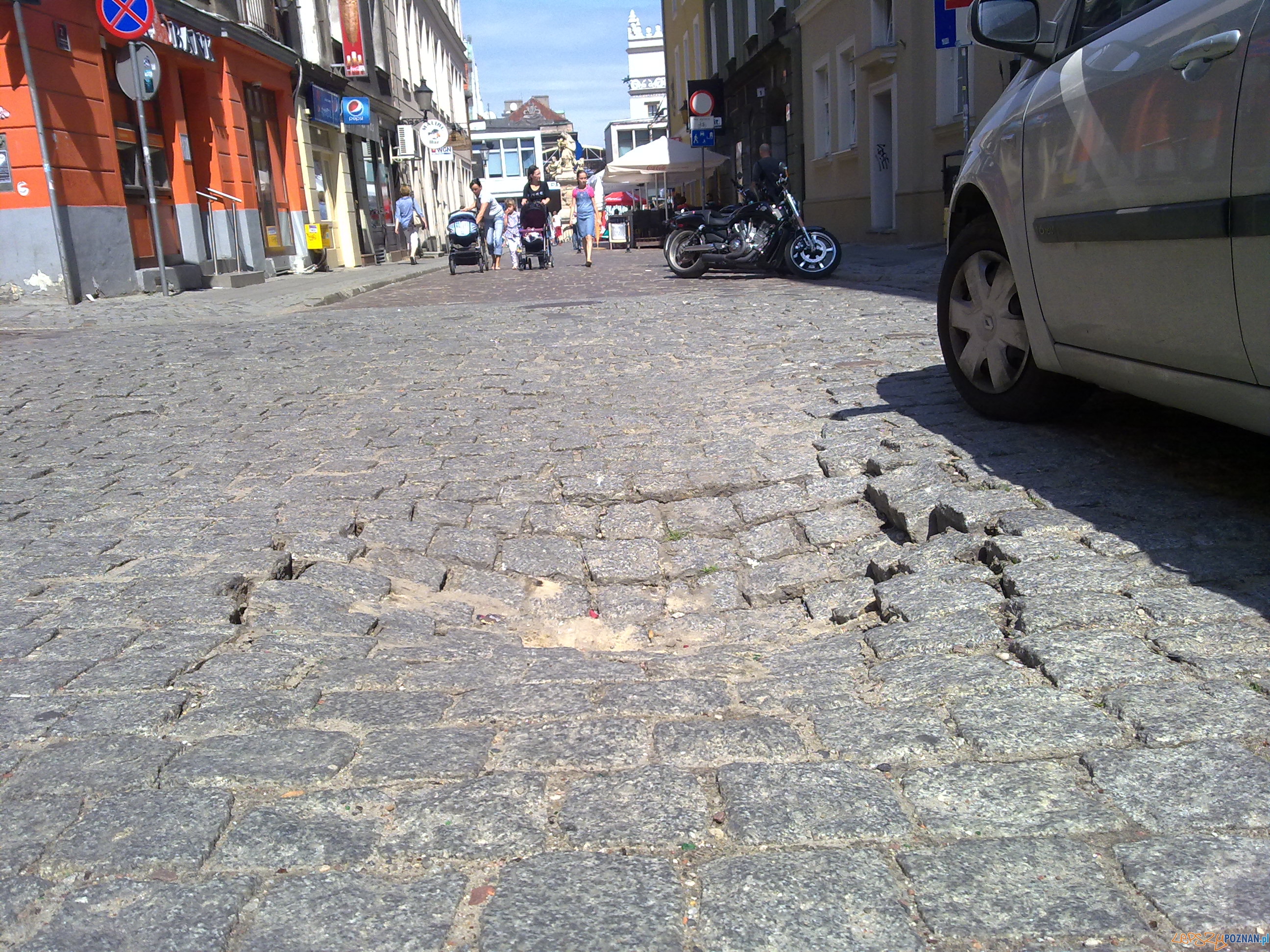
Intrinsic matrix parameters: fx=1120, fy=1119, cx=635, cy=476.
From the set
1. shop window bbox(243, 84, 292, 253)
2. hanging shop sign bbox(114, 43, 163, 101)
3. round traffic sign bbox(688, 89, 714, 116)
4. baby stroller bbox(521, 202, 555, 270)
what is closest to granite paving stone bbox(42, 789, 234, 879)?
hanging shop sign bbox(114, 43, 163, 101)

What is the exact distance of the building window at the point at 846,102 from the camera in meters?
22.2

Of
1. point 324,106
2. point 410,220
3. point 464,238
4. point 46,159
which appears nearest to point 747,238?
point 46,159

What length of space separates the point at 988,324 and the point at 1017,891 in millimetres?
3215

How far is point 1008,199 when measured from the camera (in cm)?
413

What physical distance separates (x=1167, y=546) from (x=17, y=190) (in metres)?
13.9

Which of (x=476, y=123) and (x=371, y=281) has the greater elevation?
(x=476, y=123)

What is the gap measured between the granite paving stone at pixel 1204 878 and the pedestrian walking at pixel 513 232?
22437mm

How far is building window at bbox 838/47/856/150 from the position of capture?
72.7 feet

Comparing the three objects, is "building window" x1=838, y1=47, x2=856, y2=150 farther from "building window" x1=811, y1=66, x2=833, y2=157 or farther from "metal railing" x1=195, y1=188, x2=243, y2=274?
"metal railing" x1=195, y1=188, x2=243, y2=274

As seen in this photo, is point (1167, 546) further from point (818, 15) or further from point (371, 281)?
point (818, 15)

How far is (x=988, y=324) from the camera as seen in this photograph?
4.56m

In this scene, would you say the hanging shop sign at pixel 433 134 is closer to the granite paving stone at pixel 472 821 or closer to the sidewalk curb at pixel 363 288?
the sidewalk curb at pixel 363 288

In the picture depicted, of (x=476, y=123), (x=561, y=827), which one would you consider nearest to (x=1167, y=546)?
(x=561, y=827)

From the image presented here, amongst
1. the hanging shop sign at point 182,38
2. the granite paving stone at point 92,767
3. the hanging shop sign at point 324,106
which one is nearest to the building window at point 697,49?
the hanging shop sign at point 324,106
